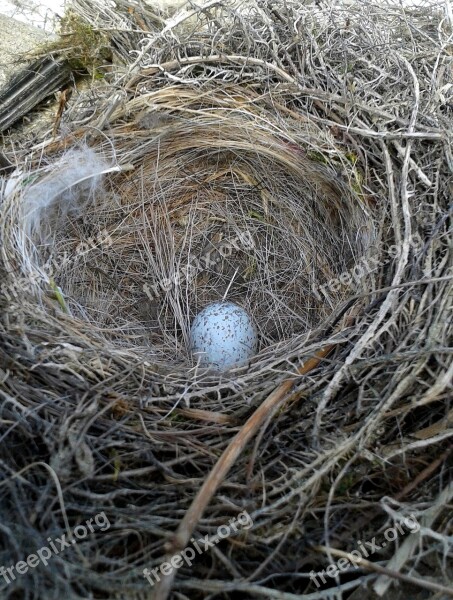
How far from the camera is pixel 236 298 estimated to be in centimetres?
242

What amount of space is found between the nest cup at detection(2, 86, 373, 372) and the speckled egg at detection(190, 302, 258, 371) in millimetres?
86

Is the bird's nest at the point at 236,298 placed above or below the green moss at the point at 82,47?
below

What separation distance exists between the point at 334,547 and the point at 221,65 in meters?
1.67

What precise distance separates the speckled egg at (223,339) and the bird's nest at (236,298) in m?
0.07

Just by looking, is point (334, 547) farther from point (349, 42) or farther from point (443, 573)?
point (349, 42)

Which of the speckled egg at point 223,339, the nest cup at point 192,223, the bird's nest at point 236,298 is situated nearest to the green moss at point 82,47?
the bird's nest at point 236,298

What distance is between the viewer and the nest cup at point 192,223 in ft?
6.87

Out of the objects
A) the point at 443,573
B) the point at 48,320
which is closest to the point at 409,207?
the point at 443,573

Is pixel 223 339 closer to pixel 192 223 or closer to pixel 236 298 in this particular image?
pixel 236 298

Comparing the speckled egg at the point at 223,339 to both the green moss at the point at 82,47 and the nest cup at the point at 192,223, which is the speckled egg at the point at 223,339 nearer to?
the nest cup at the point at 192,223

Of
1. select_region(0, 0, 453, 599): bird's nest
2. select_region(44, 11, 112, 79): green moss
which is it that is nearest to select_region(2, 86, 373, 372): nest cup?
select_region(0, 0, 453, 599): bird's nest

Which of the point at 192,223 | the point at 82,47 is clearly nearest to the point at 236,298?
the point at 192,223

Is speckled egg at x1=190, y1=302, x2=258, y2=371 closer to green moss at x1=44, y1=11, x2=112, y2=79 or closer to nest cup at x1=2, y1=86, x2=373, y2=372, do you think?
nest cup at x1=2, y1=86, x2=373, y2=372

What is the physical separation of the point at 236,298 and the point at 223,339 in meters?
0.40
